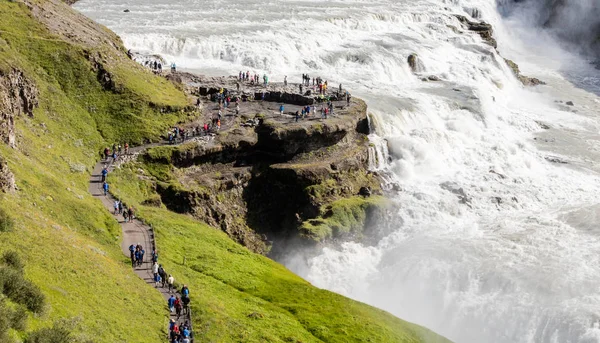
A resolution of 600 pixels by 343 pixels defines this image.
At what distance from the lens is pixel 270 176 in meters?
62.9

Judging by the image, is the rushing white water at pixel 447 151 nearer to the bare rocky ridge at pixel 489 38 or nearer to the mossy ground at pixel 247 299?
the bare rocky ridge at pixel 489 38

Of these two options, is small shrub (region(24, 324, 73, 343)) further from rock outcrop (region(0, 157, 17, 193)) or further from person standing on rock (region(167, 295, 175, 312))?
rock outcrop (region(0, 157, 17, 193))

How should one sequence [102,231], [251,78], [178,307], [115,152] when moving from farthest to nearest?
[251,78] < [115,152] < [102,231] < [178,307]

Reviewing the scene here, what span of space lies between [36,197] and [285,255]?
2641 cm

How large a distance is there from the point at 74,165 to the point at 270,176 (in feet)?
61.7

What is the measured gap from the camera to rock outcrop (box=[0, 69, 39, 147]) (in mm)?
44594

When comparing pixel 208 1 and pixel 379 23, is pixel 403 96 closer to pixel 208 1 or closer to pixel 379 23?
pixel 379 23

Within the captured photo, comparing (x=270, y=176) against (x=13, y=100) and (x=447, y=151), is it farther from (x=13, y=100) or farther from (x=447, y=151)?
(x=447, y=151)

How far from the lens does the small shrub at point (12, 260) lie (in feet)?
89.8

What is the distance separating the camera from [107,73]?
6203 cm

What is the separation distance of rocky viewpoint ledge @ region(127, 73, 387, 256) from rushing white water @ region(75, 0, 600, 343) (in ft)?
10.2

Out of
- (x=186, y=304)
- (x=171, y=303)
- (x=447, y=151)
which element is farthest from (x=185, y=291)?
(x=447, y=151)

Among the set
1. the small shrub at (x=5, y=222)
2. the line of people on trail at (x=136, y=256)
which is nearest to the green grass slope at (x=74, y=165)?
the small shrub at (x=5, y=222)

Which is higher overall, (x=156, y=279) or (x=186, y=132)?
(x=186, y=132)
